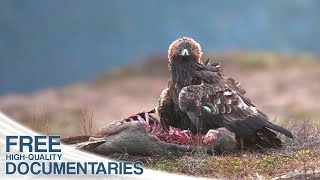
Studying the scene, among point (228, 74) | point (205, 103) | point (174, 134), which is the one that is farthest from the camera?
point (228, 74)

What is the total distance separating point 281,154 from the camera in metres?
11.1

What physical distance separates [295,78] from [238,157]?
3292 centimetres

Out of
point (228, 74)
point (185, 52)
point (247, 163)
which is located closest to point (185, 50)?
point (185, 52)

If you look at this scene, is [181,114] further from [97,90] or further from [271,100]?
[97,90]

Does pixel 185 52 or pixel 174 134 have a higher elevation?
pixel 185 52

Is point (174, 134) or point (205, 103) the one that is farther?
point (174, 134)

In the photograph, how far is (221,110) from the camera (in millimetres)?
11375

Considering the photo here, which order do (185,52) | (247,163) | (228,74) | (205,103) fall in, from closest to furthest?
(247,163)
(205,103)
(185,52)
(228,74)

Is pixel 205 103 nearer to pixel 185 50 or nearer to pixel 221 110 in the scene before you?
pixel 221 110

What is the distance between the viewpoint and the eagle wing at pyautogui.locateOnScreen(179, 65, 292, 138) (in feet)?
37.2

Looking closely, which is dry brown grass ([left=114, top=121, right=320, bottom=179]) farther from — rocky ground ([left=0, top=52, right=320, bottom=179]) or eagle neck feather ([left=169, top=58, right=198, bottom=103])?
eagle neck feather ([left=169, top=58, right=198, bottom=103])

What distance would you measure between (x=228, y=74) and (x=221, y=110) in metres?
19.5

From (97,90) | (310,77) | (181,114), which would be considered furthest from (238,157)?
(97,90)

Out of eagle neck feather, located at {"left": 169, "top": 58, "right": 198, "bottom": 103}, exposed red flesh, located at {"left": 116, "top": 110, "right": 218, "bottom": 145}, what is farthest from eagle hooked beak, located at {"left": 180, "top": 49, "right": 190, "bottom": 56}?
exposed red flesh, located at {"left": 116, "top": 110, "right": 218, "bottom": 145}
